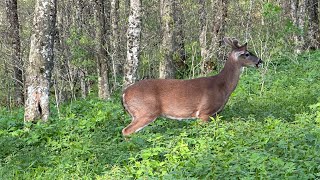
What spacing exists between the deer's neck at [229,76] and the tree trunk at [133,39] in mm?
3040

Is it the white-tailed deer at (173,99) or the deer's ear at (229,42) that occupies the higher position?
the deer's ear at (229,42)

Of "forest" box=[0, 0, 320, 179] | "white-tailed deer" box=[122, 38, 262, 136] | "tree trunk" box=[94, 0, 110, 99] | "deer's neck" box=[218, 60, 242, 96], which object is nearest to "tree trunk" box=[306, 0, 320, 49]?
"forest" box=[0, 0, 320, 179]

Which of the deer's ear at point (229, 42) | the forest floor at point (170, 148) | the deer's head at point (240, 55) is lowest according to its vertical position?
the forest floor at point (170, 148)

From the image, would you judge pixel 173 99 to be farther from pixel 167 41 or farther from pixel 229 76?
pixel 167 41

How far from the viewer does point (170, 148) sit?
6.86 metres

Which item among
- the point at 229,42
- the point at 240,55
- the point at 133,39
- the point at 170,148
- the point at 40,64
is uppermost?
the point at 229,42

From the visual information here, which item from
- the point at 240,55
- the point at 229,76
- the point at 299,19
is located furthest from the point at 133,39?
the point at 299,19

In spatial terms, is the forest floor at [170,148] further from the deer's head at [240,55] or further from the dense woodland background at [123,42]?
the dense woodland background at [123,42]

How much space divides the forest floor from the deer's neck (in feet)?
2.13

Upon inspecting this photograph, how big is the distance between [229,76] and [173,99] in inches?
55.4

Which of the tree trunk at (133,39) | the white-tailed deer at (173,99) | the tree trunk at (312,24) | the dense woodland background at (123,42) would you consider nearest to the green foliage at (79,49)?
the dense woodland background at (123,42)

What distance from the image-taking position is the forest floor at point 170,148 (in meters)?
5.81

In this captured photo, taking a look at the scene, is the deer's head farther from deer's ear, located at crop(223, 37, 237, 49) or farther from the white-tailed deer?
the white-tailed deer

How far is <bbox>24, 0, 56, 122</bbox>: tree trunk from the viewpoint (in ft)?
32.5
